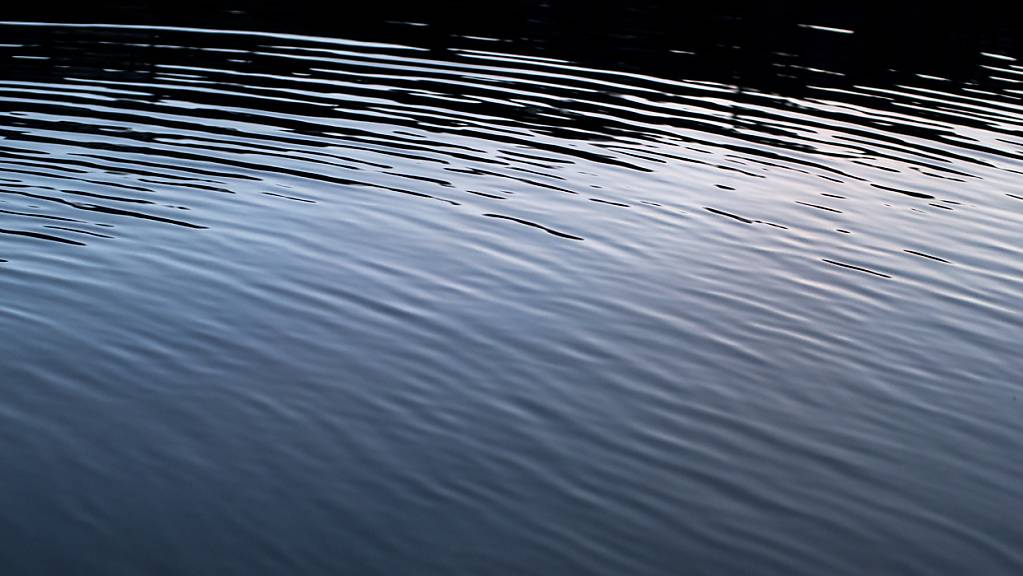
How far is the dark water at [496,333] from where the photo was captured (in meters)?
9.43

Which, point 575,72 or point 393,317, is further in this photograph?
point 575,72

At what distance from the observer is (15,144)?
19984mm

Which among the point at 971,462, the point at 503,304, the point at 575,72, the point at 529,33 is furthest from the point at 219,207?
the point at 529,33

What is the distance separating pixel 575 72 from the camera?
98.5ft

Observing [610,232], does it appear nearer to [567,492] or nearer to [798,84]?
[567,492]

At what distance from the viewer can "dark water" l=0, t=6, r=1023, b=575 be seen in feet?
30.9

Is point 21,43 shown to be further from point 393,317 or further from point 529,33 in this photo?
point 393,317

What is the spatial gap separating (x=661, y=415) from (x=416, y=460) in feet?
7.78

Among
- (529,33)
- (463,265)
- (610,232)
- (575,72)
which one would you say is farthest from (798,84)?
(463,265)

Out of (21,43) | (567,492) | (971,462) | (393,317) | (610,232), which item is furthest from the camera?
(21,43)

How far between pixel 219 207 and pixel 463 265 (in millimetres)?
3769

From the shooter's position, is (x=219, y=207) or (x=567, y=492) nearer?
(x=567, y=492)

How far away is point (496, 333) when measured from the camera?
13.4m

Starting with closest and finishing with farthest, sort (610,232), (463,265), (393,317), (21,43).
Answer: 1. (393,317)
2. (463,265)
3. (610,232)
4. (21,43)
